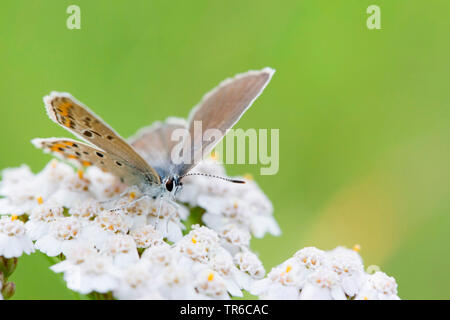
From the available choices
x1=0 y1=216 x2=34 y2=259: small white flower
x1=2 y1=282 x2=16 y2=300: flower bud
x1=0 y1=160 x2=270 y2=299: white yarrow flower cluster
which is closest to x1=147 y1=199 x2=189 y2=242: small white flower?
x1=0 y1=160 x2=270 y2=299: white yarrow flower cluster

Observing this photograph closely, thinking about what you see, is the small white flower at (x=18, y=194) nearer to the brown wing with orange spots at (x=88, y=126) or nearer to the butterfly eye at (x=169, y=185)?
the brown wing with orange spots at (x=88, y=126)

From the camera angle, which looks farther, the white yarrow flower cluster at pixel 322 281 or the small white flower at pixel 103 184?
the small white flower at pixel 103 184

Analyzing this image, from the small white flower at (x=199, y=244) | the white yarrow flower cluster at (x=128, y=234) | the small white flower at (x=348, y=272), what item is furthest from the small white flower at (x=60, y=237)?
the small white flower at (x=348, y=272)

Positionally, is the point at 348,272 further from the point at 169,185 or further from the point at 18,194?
the point at 18,194

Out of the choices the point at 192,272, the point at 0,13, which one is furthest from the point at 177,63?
the point at 192,272

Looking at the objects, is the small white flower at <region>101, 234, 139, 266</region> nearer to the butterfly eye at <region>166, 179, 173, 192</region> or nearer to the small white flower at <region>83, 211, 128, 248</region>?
the small white flower at <region>83, 211, 128, 248</region>

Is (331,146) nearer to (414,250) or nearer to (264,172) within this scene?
(264,172)
